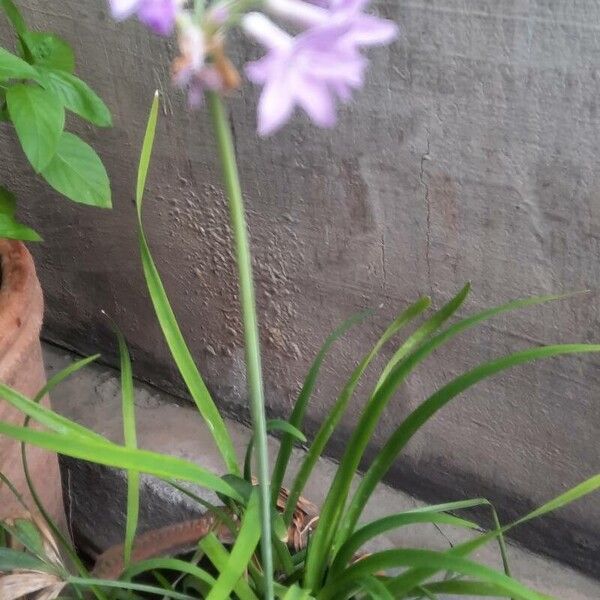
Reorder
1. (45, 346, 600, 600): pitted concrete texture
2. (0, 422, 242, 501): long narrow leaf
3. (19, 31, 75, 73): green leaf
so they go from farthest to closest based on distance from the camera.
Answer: (45, 346, 600, 600): pitted concrete texture, (19, 31, 75, 73): green leaf, (0, 422, 242, 501): long narrow leaf

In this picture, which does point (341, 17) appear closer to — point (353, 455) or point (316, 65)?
point (316, 65)

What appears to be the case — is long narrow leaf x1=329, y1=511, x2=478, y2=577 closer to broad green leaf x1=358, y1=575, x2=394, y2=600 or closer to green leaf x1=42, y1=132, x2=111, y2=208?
broad green leaf x1=358, y1=575, x2=394, y2=600

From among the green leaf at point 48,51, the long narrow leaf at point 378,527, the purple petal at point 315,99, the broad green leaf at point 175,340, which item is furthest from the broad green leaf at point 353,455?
the green leaf at point 48,51

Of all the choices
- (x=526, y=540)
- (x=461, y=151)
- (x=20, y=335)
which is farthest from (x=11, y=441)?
(x=526, y=540)

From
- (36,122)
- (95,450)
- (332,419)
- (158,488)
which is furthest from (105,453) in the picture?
(158,488)

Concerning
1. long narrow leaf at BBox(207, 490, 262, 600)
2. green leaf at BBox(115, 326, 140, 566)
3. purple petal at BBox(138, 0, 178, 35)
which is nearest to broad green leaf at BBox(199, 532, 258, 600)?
long narrow leaf at BBox(207, 490, 262, 600)

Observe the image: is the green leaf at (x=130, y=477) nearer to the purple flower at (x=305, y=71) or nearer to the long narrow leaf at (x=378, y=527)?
the long narrow leaf at (x=378, y=527)

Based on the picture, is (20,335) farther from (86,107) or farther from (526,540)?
(526,540)
